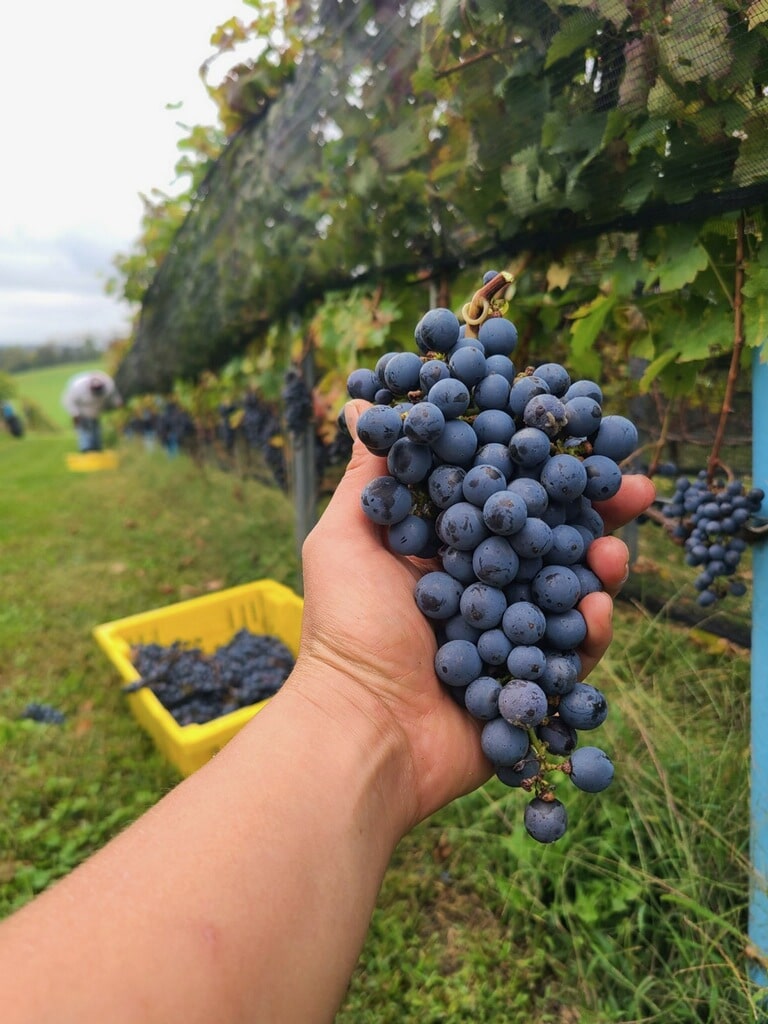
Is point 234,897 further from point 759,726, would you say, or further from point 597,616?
point 759,726

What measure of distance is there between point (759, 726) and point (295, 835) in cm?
127

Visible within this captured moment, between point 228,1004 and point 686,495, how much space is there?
1.76 metres

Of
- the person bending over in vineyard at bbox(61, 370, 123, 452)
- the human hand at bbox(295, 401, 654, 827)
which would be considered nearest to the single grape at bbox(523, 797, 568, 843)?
the human hand at bbox(295, 401, 654, 827)

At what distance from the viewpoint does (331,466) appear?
12.9 ft

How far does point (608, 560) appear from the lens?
103cm

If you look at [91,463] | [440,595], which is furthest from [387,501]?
[91,463]

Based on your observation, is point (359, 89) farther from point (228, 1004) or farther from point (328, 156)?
point (228, 1004)

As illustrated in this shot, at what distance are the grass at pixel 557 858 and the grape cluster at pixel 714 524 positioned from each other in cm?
51

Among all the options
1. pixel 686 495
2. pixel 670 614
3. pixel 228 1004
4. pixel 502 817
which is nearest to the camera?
pixel 228 1004

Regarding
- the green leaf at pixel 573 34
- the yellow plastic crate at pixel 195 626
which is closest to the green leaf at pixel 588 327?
the green leaf at pixel 573 34

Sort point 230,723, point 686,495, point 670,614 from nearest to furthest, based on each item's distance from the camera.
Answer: point 686,495
point 230,723
point 670,614

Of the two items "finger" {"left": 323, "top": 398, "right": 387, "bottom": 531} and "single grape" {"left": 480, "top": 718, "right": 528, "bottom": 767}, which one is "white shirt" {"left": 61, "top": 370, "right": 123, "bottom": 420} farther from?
"single grape" {"left": 480, "top": 718, "right": 528, "bottom": 767}

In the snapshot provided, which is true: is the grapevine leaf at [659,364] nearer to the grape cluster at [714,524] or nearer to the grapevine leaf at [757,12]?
the grape cluster at [714,524]

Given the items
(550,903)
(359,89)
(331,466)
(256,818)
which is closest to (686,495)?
(550,903)
